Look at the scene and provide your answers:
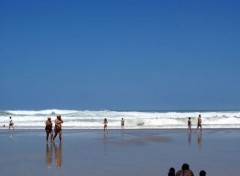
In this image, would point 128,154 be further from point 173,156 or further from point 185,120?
point 185,120

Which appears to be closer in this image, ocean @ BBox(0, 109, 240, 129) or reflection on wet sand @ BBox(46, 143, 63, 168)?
reflection on wet sand @ BBox(46, 143, 63, 168)

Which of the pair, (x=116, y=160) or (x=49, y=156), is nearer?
(x=116, y=160)

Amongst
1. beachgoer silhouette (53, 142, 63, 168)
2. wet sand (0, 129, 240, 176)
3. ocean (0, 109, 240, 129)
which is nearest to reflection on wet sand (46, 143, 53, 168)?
wet sand (0, 129, 240, 176)

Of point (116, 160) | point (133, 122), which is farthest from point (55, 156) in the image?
point (133, 122)

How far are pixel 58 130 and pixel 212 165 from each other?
11153mm

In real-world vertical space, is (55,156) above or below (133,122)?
below

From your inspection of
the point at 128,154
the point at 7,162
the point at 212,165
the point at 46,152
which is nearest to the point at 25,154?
the point at 46,152

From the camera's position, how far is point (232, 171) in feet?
44.7

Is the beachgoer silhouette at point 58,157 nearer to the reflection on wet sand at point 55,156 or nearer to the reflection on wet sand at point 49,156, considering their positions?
the reflection on wet sand at point 55,156

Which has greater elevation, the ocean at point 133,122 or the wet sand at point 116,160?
the ocean at point 133,122

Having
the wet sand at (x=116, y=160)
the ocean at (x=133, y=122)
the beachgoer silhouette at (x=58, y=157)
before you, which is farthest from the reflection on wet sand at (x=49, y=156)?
the ocean at (x=133, y=122)

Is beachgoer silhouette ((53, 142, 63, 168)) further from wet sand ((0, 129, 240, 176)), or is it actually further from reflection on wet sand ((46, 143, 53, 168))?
reflection on wet sand ((46, 143, 53, 168))

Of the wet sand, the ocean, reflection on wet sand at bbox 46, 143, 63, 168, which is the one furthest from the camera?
the ocean

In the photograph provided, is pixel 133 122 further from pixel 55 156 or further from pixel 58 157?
pixel 58 157
